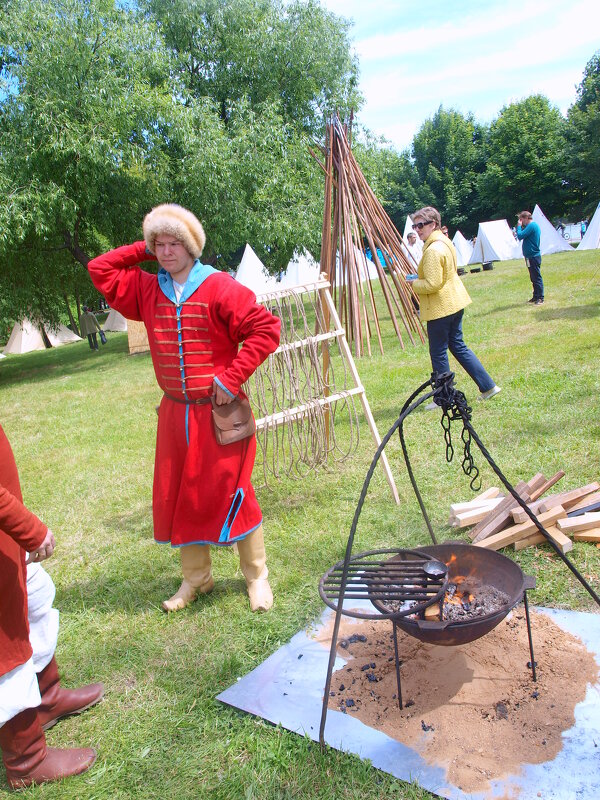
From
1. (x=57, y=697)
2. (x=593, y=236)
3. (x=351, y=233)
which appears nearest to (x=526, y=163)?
(x=593, y=236)

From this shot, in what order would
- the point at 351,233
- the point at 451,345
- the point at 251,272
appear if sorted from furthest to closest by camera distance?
the point at 251,272 < the point at 351,233 < the point at 451,345

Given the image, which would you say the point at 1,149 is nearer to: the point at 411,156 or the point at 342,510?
the point at 342,510

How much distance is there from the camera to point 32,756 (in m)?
2.16

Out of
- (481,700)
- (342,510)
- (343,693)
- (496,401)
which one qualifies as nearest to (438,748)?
(481,700)

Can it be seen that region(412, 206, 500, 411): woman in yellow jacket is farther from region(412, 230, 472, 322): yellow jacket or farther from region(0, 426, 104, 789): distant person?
region(0, 426, 104, 789): distant person

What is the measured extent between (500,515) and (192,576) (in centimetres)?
162

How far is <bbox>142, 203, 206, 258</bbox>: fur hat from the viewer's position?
2770mm

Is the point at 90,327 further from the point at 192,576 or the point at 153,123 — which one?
the point at 192,576

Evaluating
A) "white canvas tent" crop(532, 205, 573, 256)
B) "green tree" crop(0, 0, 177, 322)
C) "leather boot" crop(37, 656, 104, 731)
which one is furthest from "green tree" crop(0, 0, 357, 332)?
"leather boot" crop(37, 656, 104, 731)

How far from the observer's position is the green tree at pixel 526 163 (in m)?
34.6

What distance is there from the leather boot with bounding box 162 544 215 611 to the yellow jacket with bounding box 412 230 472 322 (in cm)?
300

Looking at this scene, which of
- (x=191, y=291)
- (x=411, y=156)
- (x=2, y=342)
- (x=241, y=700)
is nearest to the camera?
(x=241, y=700)

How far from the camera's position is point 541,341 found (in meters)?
7.74

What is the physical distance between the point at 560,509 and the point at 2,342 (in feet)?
93.1
